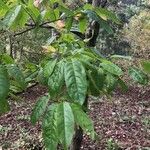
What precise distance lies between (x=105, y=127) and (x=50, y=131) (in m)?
9.05

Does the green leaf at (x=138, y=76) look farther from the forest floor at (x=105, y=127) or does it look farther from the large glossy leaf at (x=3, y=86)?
the forest floor at (x=105, y=127)

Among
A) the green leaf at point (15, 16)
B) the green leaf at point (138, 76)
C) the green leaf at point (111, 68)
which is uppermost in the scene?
the green leaf at point (15, 16)

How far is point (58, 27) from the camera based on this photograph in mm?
2314

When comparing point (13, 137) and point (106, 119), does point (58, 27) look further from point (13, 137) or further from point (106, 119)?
point (106, 119)

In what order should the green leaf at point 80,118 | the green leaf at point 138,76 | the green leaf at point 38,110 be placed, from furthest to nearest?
the green leaf at point 138,76, the green leaf at point 38,110, the green leaf at point 80,118

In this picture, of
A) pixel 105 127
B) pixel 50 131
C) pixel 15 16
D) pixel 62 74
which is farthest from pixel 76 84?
pixel 105 127

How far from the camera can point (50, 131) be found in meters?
1.51

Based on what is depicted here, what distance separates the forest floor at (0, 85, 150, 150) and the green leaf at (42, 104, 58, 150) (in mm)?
6718

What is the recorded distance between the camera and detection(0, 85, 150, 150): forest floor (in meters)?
8.75

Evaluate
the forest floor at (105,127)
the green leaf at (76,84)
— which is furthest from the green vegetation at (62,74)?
the forest floor at (105,127)

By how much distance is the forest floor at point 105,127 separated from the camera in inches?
344

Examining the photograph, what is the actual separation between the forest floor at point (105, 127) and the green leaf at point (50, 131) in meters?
6.72

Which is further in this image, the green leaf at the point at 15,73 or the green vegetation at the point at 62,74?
the green leaf at the point at 15,73

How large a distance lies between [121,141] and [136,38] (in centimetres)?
1657
